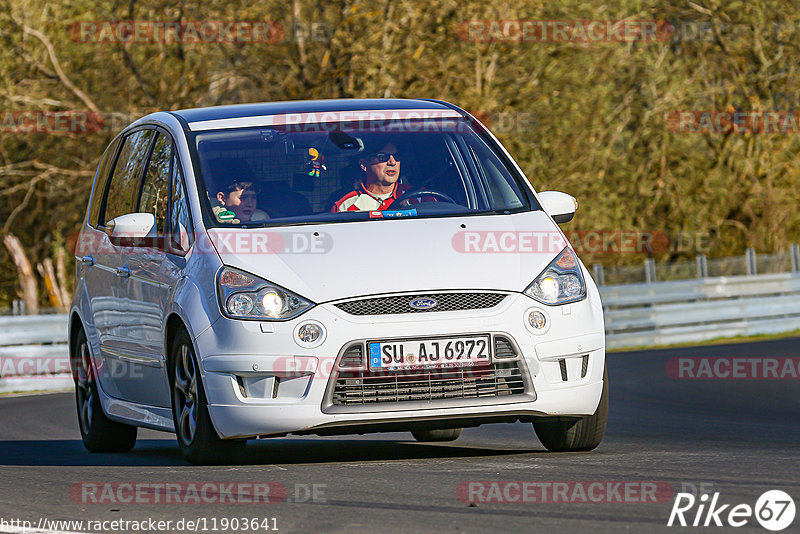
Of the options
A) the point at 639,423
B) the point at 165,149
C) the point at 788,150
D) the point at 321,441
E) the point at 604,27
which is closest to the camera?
the point at 165,149

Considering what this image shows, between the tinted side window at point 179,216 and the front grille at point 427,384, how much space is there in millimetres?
1190

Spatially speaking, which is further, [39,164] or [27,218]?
[27,218]

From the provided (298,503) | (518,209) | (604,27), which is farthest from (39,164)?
(298,503)

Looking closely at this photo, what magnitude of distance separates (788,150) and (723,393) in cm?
2006

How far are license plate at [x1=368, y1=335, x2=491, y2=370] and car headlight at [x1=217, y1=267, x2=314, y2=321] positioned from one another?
40 centimetres

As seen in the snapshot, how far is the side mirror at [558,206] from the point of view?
314 inches

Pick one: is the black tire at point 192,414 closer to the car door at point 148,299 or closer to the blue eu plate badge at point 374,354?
the car door at point 148,299

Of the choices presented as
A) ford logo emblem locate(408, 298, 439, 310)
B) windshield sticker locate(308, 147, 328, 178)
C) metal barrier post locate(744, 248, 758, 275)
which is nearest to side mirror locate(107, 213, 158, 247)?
windshield sticker locate(308, 147, 328, 178)

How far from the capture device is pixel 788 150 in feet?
Result: 106

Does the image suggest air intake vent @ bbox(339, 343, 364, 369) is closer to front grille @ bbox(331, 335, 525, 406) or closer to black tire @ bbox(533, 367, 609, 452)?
front grille @ bbox(331, 335, 525, 406)

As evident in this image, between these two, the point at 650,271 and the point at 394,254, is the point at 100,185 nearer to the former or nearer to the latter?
the point at 394,254

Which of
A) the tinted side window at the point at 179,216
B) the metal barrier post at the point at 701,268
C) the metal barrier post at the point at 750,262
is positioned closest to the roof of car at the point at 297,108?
the tinted side window at the point at 179,216

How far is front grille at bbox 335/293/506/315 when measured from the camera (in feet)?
22.8

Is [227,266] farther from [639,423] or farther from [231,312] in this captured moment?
[639,423]
